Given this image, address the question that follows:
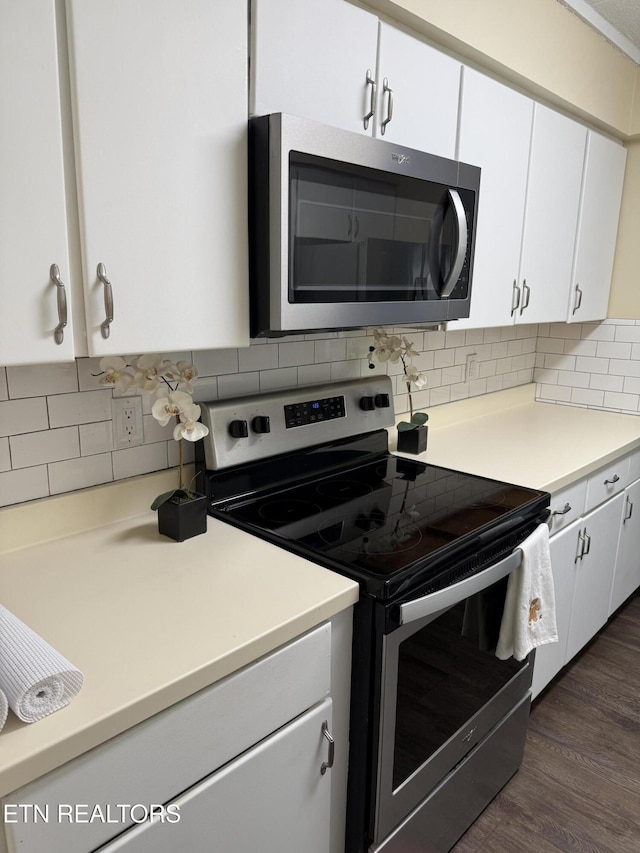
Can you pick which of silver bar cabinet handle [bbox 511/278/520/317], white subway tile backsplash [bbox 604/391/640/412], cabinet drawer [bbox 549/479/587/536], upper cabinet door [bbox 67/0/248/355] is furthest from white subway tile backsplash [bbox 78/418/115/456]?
white subway tile backsplash [bbox 604/391/640/412]

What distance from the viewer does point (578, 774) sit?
6.23ft

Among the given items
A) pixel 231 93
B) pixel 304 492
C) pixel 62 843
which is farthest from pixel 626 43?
pixel 62 843

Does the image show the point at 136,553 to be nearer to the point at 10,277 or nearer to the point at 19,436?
the point at 19,436

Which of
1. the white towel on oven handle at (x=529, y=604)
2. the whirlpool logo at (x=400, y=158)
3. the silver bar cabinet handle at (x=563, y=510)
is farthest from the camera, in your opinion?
the silver bar cabinet handle at (x=563, y=510)

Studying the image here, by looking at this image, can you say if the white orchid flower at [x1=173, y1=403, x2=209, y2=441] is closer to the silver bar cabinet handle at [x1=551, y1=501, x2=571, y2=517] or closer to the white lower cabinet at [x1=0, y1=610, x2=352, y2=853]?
the white lower cabinet at [x1=0, y1=610, x2=352, y2=853]

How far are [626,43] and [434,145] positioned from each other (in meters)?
1.42

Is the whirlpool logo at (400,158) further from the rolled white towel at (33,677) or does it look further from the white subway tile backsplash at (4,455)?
the rolled white towel at (33,677)

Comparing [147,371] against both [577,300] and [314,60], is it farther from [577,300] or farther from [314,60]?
[577,300]

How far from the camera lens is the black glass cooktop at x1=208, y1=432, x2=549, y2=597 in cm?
130

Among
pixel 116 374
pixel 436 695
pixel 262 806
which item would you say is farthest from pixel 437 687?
pixel 116 374

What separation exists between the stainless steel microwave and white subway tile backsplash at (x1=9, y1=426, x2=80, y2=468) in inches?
18.7

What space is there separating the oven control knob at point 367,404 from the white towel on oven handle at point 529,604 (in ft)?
→ 2.01

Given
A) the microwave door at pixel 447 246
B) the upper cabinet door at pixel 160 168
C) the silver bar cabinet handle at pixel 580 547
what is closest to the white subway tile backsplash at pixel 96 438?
the upper cabinet door at pixel 160 168

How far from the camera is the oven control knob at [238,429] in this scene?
1.58 m
